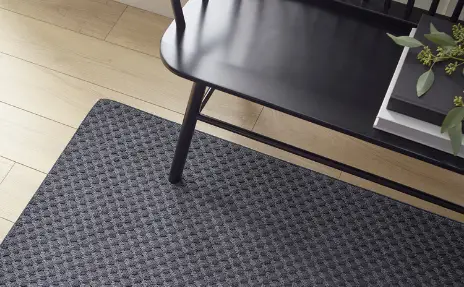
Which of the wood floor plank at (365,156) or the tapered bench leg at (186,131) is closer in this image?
the tapered bench leg at (186,131)

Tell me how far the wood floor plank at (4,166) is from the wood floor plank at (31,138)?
0.04 feet

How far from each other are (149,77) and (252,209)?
0.47 metres

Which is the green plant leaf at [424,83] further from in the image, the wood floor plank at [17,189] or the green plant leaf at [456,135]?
A: the wood floor plank at [17,189]

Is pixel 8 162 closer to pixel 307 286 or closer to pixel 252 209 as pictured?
pixel 252 209

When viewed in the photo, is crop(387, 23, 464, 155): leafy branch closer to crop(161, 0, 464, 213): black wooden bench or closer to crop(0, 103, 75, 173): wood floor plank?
crop(161, 0, 464, 213): black wooden bench

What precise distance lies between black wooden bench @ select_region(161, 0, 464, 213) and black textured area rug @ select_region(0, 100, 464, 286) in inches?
8.5

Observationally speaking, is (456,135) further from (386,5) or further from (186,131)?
(186,131)

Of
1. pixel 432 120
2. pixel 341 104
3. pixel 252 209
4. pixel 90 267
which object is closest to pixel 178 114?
pixel 252 209

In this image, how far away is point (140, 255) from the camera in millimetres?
1473

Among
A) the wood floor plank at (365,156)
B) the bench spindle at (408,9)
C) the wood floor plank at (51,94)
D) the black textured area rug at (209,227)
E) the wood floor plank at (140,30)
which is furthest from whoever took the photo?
the wood floor plank at (140,30)

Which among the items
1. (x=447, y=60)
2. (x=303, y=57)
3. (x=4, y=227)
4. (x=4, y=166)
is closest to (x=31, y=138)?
(x=4, y=166)

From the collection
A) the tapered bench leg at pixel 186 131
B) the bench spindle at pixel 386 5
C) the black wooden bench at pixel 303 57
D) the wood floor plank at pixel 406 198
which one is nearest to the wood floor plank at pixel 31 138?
the tapered bench leg at pixel 186 131

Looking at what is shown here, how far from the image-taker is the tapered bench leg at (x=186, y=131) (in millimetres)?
1332

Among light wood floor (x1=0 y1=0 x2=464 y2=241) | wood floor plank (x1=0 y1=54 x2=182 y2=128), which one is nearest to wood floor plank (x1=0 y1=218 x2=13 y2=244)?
light wood floor (x1=0 y1=0 x2=464 y2=241)
